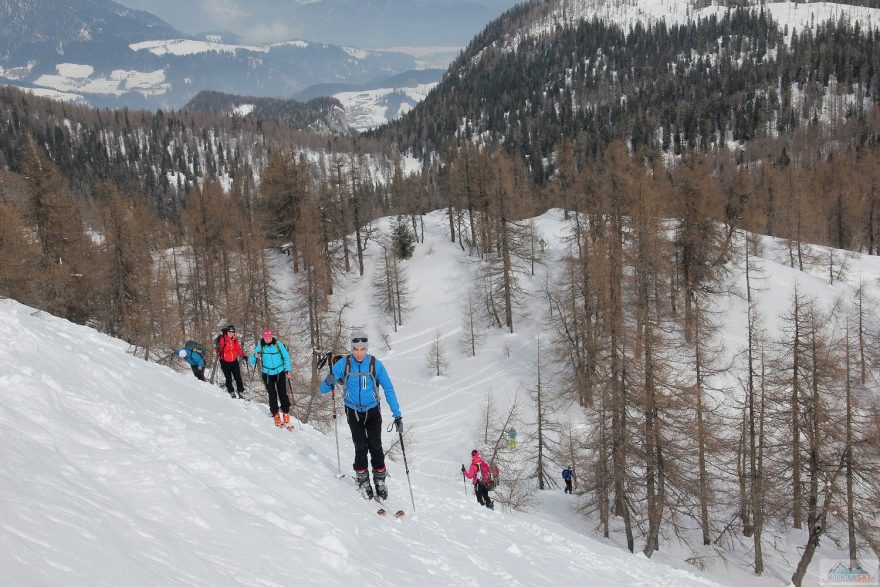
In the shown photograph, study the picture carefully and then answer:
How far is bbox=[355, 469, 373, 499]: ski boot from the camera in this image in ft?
28.1

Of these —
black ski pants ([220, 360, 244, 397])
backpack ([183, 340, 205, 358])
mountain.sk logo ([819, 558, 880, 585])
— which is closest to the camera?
black ski pants ([220, 360, 244, 397])

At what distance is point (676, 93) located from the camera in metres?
146

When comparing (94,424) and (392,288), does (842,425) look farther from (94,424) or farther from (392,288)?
(392,288)

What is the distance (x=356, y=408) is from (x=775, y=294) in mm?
43949

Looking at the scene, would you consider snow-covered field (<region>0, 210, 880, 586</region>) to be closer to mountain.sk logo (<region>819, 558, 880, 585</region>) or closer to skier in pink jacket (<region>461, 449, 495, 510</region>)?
skier in pink jacket (<region>461, 449, 495, 510</region>)

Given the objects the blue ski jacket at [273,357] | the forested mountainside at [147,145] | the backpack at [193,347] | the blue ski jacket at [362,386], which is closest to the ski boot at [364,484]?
the blue ski jacket at [362,386]

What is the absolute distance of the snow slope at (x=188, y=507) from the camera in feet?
12.8

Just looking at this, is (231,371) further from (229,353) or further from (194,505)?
(194,505)

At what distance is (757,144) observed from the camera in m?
115

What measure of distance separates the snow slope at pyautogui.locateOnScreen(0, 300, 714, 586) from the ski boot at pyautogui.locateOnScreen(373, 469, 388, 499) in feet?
1.36

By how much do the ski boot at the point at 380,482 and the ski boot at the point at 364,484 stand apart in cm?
13

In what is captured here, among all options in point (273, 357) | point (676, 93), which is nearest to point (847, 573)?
point (273, 357)

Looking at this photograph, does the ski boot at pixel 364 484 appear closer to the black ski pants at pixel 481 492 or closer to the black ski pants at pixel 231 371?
the black ski pants at pixel 231 371

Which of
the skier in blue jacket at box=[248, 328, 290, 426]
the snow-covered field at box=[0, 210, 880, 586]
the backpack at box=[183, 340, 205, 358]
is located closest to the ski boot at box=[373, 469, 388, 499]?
the snow-covered field at box=[0, 210, 880, 586]
